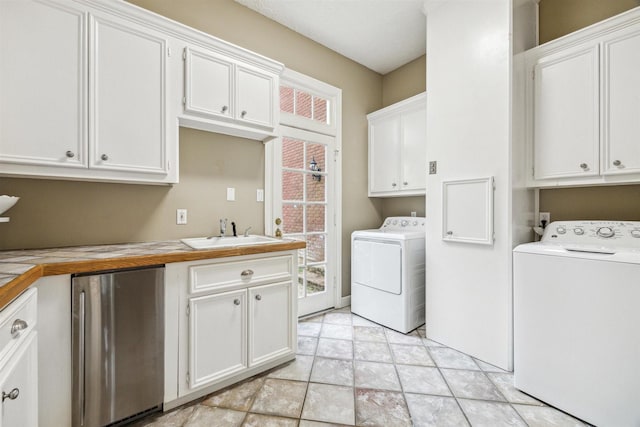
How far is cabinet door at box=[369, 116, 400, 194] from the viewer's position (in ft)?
10.6

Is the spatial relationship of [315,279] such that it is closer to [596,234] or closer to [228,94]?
[228,94]

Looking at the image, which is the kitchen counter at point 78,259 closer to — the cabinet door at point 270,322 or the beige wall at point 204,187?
the beige wall at point 204,187

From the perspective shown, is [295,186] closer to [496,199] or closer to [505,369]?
[496,199]

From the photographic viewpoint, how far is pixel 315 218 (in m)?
3.15

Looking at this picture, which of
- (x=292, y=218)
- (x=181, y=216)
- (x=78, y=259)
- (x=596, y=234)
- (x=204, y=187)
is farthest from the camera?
(x=292, y=218)

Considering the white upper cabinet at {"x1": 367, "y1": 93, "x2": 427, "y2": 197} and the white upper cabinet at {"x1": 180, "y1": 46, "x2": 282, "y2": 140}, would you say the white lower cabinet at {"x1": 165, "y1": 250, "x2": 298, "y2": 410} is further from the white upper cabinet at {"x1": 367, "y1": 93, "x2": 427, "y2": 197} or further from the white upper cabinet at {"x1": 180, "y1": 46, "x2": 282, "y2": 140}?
the white upper cabinet at {"x1": 367, "y1": 93, "x2": 427, "y2": 197}

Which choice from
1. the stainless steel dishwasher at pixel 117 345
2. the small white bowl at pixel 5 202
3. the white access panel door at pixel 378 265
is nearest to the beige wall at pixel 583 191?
the white access panel door at pixel 378 265

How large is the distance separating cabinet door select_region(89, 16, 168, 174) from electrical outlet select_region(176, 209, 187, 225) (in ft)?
1.43

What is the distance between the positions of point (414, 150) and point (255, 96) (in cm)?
177

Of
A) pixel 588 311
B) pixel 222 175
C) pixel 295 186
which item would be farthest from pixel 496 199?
pixel 222 175

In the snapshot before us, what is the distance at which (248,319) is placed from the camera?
1873mm

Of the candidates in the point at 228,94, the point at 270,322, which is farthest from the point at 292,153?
the point at 270,322

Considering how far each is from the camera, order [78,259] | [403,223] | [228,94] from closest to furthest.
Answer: [78,259], [228,94], [403,223]

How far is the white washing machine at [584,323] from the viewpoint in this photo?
139 centimetres
